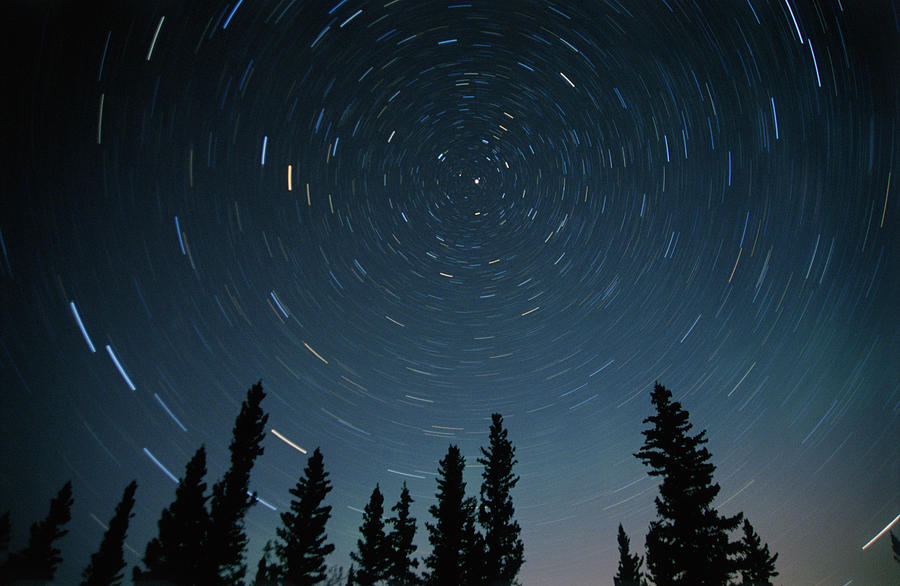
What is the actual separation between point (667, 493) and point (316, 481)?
20.9m

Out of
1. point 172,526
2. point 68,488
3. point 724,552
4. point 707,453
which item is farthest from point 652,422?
point 68,488

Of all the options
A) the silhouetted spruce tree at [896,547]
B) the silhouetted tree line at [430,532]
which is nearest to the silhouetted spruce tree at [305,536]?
the silhouetted tree line at [430,532]

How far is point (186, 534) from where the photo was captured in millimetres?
19109

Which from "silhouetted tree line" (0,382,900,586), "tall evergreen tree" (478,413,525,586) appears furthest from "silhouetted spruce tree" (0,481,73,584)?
"tall evergreen tree" (478,413,525,586)

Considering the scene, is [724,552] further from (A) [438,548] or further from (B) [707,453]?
(A) [438,548]

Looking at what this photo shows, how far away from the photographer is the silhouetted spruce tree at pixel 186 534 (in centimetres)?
1761

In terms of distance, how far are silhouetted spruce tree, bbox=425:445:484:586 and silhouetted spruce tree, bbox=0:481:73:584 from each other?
36.2 metres

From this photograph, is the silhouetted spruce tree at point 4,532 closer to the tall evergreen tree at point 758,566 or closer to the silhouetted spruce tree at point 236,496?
the silhouetted spruce tree at point 236,496

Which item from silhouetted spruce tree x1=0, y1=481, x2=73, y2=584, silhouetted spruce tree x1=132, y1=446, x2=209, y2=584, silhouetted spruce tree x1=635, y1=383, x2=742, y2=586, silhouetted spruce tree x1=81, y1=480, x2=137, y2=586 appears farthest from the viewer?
silhouetted spruce tree x1=0, y1=481, x2=73, y2=584

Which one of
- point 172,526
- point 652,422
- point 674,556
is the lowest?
point 674,556

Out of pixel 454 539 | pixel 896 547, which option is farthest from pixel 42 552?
pixel 896 547

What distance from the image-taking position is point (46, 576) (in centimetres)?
3102

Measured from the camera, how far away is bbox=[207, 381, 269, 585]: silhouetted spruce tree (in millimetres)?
17703

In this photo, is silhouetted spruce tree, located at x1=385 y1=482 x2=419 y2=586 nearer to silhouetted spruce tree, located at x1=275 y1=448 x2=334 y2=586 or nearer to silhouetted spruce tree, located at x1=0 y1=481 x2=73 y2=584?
silhouetted spruce tree, located at x1=275 y1=448 x2=334 y2=586
